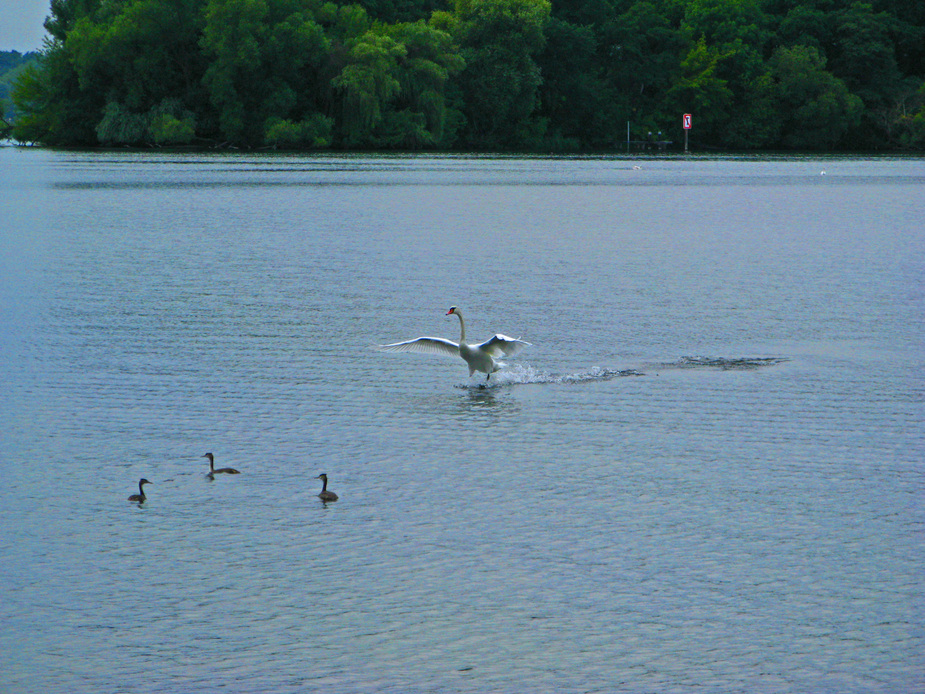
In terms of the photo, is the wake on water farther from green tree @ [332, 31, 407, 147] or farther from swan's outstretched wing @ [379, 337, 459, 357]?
green tree @ [332, 31, 407, 147]

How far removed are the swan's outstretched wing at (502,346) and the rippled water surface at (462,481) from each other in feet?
1.39

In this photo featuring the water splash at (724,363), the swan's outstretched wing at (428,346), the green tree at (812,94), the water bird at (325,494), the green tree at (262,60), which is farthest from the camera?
the green tree at (812,94)

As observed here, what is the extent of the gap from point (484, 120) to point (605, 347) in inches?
3268

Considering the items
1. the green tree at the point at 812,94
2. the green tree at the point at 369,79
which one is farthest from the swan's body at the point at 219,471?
the green tree at the point at 812,94

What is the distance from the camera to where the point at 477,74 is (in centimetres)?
9200

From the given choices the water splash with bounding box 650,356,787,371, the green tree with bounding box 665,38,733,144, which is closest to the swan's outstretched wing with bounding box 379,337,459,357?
the water splash with bounding box 650,356,787,371

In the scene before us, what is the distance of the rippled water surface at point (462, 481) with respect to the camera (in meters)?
7.19

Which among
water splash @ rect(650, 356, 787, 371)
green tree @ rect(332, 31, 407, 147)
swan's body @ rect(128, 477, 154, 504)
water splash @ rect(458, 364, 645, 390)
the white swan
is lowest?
swan's body @ rect(128, 477, 154, 504)

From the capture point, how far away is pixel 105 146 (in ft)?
305

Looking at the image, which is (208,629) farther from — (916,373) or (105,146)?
(105,146)

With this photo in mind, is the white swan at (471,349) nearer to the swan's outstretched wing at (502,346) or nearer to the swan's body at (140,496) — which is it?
the swan's outstretched wing at (502,346)

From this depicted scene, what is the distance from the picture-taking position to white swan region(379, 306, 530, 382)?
45.3 ft

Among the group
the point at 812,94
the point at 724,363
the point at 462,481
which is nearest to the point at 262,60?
the point at 812,94

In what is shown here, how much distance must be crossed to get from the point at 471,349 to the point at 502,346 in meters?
0.35
